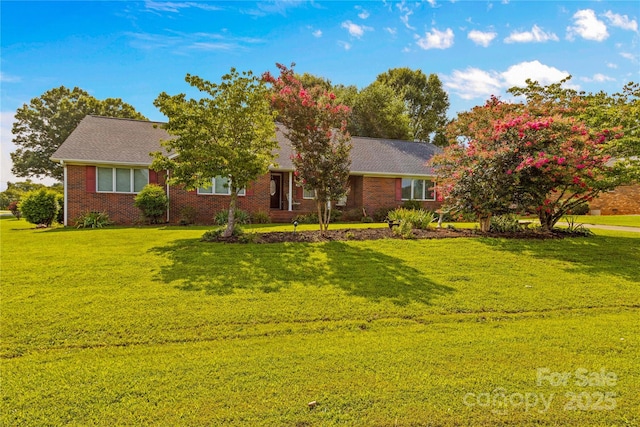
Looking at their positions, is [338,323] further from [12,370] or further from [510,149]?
[510,149]

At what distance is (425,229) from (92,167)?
14326 millimetres

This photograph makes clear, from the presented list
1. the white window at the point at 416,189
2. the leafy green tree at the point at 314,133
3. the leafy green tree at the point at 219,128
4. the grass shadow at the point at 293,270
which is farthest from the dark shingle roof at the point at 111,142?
the white window at the point at 416,189

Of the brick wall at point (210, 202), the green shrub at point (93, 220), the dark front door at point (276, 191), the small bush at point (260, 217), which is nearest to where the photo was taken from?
the green shrub at point (93, 220)

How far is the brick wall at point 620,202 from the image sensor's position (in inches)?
977

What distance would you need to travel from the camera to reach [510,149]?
10.8m

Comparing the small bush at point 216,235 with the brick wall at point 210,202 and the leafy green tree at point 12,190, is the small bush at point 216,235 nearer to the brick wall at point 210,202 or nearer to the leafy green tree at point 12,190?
the brick wall at point 210,202

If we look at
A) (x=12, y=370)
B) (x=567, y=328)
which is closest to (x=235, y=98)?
(x=12, y=370)

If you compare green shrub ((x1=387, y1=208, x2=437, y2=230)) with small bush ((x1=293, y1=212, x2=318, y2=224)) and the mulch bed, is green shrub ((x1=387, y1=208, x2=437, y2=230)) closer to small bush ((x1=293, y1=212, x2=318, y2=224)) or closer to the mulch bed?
the mulch bed

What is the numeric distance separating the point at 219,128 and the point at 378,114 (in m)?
24.8

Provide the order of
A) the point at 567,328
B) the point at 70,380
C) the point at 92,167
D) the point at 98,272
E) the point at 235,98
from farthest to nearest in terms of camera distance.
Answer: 1. the point at 92,167
2. the point at 235,98
3. the point at 98,272
4. the point at 567,328
5. the point at 70,380

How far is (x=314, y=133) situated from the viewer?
35.1ft

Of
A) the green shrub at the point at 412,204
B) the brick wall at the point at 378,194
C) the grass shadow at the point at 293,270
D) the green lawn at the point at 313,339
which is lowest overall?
the green lawn at the point at 313,339

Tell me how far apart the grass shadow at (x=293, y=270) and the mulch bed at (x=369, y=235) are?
74cm

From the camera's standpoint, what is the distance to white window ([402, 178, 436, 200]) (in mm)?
21984
